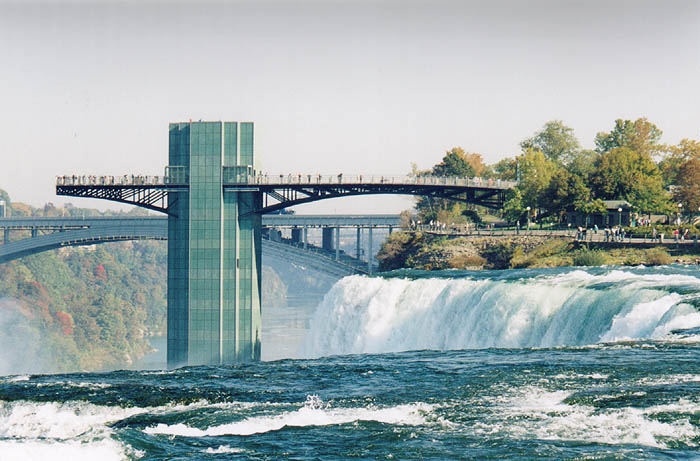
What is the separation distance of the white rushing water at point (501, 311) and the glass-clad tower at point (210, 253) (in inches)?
203

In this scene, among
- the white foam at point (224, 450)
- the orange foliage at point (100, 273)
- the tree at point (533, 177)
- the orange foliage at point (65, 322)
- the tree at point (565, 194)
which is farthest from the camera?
the orange foliage at point (100, 273)

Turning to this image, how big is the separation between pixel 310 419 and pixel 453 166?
91.4 metres

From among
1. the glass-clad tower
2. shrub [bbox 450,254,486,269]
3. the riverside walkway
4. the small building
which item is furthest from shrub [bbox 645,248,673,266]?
the glass-clad tower

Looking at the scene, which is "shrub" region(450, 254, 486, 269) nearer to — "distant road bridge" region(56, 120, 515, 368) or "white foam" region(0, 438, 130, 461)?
"distant road bridge" region(56, 120, 515, 368)

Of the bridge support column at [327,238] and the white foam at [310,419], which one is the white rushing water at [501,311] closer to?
the white foam at [310,419]

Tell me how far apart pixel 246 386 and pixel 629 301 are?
1480 centimetres

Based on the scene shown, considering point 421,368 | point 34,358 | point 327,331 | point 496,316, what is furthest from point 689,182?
point 34,358

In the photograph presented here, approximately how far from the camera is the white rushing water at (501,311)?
117ft

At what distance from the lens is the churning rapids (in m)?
21.1

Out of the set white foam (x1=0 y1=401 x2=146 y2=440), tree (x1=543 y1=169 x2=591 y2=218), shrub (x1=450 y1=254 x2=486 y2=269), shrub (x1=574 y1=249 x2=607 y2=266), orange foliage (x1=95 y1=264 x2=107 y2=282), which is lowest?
orange foliage (x1=95 y1=264 x2=107 y2=282)

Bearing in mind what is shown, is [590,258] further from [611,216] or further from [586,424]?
[586,424]

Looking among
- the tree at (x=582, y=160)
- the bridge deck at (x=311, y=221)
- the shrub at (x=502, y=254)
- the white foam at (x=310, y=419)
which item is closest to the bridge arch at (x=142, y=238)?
the bridge deck at (x=311, y=221)

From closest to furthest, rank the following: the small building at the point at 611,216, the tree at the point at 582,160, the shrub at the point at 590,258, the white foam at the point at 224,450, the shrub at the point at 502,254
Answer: the white foam at the point at 224,450 → the shrub at the point at 590,258 → the shrub at the point at 502,254 → the small building at the point at 611,216 → the tree at the point at 582,160

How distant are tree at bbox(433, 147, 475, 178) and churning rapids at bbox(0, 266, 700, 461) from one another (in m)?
70.0
